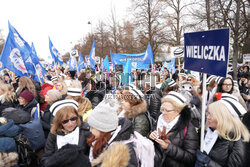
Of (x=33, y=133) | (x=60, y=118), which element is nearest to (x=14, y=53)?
(x=33, y=133)

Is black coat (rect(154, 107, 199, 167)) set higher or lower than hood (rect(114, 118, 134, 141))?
lower

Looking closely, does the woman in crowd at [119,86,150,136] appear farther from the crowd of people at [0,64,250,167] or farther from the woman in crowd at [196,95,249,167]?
the woman in crowd at [196,95,249,167]

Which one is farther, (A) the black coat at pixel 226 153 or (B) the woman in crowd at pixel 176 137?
(B) the woman in crowd at pixel 176 137

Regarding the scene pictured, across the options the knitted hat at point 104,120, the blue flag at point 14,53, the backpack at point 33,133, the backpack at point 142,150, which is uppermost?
the blue flag at point 14,53

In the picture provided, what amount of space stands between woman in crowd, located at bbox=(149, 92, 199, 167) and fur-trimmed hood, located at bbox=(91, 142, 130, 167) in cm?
75

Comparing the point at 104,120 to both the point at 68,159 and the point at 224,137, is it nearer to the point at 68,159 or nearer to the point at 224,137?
A: the point at 68,159

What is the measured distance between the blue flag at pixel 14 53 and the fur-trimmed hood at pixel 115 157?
4.92 m

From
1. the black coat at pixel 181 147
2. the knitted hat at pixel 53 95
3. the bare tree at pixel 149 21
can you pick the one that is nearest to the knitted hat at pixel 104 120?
the black coat at pixel 181 147

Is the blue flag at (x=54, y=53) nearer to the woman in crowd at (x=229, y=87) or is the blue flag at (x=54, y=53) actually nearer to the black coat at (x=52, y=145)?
the black coat at (x=52, y=145)

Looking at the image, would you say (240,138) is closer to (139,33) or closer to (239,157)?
(239,157)

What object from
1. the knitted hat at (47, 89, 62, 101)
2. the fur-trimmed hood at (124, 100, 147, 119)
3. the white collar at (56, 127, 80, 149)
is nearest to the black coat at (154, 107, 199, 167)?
the fur-trimmed hood at (124, 100, 147, 119)

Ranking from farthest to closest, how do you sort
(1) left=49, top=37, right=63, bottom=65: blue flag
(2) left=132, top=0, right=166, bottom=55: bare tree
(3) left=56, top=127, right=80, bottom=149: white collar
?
(2) left=132, top=0, right=166, bottom=55: bare tree → (1) left=49, top=37, right=63, bottom=65: blue flag → (3) left=56, top=127, right=80, bottom=149: white collar

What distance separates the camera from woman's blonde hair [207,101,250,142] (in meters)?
1.93

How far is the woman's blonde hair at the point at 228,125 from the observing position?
1930 mm
